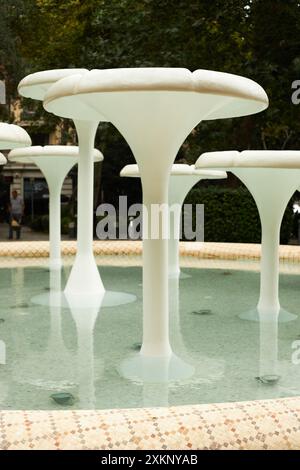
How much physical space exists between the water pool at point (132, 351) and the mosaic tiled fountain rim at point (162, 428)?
1106 millimetres

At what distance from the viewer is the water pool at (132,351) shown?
14.2 ft

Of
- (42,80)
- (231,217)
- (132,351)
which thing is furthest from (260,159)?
(231,217)

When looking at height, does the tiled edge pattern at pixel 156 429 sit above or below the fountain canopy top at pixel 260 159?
below

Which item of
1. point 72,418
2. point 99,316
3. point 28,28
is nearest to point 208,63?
point 28,28

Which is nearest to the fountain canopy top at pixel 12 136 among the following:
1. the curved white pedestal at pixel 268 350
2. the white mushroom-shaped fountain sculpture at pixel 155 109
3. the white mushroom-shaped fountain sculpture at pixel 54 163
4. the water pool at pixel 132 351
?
the white mushroom-shaped fountain sculpture at pixel 155 109

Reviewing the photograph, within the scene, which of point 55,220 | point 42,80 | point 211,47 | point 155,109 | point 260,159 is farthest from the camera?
point 211,47

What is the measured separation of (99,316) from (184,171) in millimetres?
3202

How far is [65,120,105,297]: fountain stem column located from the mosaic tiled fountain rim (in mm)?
4785

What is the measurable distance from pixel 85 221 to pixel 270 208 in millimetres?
2376

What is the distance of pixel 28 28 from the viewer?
23.4 m

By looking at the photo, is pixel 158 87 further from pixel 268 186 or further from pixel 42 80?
pixel 42 80

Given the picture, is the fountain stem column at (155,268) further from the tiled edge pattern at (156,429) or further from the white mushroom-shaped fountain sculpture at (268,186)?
the tiled edge pattern at (156,429)

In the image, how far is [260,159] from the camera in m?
5.87
